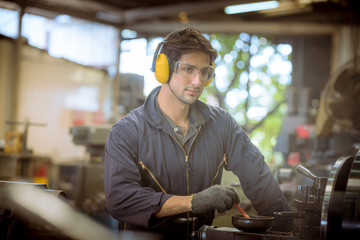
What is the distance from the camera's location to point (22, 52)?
25.1 feet

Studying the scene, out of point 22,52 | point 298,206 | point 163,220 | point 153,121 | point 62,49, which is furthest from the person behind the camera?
point 62,49

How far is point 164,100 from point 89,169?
3.78 m

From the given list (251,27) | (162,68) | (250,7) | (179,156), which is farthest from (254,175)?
(251,27)

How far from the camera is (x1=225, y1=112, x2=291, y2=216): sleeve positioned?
2.18 meters

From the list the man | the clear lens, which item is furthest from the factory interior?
the clear lens

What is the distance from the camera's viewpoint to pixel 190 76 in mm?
2078

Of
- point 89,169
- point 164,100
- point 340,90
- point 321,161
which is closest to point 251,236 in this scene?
point 164,100

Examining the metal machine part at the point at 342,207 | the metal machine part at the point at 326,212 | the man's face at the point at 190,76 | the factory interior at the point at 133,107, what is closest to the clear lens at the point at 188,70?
the man's face at the point at 190,76

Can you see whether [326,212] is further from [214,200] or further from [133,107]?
[133,107]

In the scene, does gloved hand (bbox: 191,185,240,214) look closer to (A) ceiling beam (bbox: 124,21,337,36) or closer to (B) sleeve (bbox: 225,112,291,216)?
(B) sleeve (bbox: 225,112,291,216)

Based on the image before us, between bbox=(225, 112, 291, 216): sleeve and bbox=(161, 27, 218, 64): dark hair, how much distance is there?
18.0 inches

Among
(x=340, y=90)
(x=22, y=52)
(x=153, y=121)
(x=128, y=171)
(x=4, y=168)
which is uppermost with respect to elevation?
(x=22, y=52)

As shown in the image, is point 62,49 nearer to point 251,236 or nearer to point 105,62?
point 105,62

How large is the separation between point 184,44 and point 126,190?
71cm
